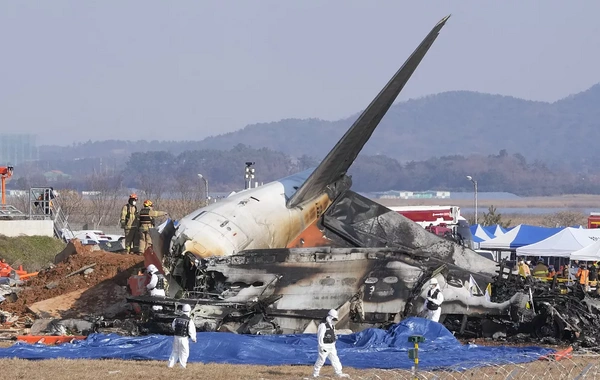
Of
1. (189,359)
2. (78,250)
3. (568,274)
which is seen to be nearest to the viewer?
(189,359)

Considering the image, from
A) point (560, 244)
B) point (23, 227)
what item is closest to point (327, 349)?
point (560, 244)

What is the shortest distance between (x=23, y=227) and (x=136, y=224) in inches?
897

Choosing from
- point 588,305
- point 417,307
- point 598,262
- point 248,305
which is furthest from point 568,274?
point 248,305

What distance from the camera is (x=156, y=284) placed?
23.0 metres

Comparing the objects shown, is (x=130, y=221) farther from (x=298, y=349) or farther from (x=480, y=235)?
(x=480, y=235)

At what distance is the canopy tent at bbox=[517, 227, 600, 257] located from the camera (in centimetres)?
4506

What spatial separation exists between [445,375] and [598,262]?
24.7m

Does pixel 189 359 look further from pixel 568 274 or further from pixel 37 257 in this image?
pixel 37 257

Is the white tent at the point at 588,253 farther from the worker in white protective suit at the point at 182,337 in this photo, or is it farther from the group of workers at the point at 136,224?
the worker in white protective suit at the point at 182,337

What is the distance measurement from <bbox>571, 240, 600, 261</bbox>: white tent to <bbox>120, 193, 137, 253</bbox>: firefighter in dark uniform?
785 inches

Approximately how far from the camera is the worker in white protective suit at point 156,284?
22938mm

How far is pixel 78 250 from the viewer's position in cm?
3184

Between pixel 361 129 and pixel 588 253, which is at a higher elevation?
pixel 361 129

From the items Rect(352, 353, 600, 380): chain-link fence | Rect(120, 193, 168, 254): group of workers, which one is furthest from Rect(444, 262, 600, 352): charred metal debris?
Rect(120, 193, 168, 254): group of workers
